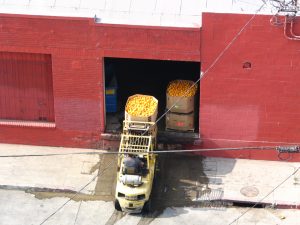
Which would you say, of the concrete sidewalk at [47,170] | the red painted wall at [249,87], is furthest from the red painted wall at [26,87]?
the red painted wall at [249,87]

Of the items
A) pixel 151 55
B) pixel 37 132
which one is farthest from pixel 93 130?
pixel 151 55

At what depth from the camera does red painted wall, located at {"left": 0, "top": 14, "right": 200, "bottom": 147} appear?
23281mm

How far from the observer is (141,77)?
95.0 feet

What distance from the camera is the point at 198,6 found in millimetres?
24000

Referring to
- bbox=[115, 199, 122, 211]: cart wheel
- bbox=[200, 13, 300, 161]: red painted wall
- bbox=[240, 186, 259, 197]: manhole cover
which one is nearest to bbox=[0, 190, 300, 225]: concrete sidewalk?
bbox=[115, 199, 122, 211]: cart wheel

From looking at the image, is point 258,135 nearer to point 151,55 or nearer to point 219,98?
point 219,98

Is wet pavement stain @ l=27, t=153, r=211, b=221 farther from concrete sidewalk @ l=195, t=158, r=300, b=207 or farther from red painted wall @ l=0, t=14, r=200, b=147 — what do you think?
red painted wall @ l=0, t=14, r=200, b=147

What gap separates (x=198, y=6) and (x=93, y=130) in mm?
5864

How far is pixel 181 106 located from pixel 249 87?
8.26ft

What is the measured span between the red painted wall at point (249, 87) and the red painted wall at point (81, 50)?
3.15ft

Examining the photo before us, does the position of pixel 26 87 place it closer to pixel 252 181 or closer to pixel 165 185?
pixel 165 185

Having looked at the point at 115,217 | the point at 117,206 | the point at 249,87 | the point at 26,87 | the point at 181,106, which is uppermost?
the point at 249,87

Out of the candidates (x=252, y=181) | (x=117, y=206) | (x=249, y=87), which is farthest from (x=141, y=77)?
(x=117, y=206)

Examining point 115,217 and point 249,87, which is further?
point 249,87
